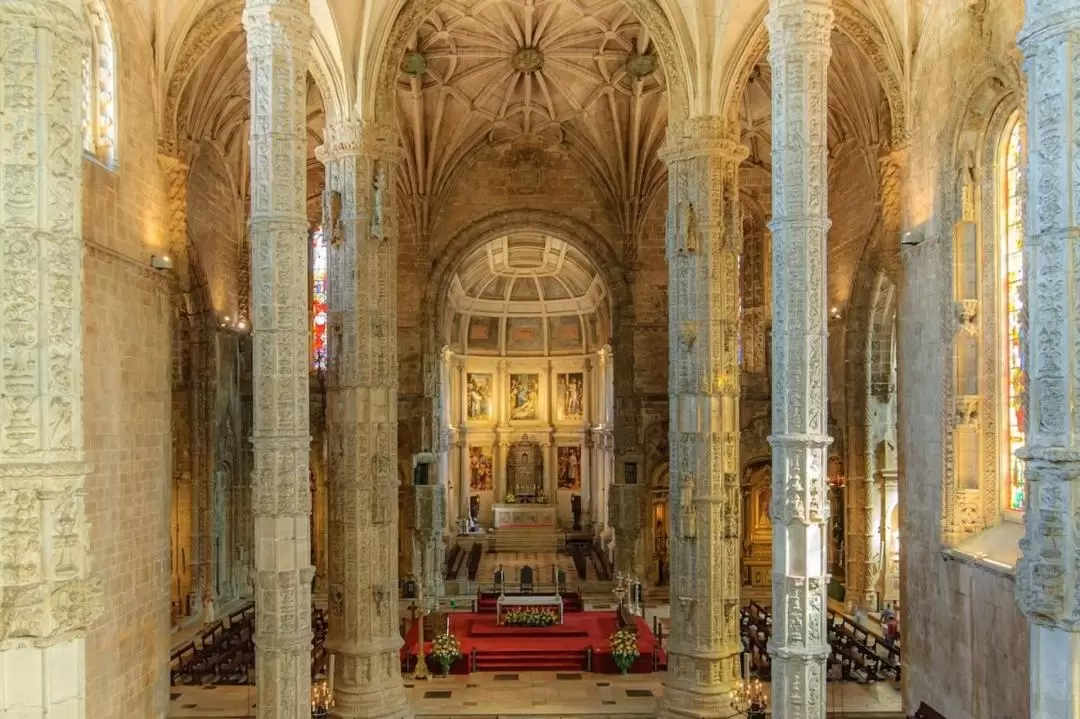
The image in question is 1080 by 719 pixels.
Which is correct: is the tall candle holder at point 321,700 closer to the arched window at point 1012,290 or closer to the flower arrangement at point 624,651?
the flower arrangement at point 624,651

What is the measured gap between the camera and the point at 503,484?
4753cm

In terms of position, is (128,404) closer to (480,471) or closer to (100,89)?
(100,89)

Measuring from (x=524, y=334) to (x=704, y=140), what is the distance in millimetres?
30224

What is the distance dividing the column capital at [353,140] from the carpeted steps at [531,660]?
40.8 feet

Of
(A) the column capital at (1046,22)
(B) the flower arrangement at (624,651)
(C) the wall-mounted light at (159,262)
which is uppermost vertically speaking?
(A) the column capital at (1046,22)

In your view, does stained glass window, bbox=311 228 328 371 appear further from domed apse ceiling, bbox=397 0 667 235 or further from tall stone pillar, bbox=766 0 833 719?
tall stone pillar, bbox=766 0 833 719

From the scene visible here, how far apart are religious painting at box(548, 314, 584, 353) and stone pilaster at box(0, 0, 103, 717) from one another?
4083 centimetres

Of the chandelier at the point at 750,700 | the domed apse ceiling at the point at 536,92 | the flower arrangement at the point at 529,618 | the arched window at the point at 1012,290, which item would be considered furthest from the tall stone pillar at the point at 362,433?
the arched window at the point at 1012,290

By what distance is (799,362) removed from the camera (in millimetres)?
11664

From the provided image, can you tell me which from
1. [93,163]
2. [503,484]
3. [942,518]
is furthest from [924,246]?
[503,484]

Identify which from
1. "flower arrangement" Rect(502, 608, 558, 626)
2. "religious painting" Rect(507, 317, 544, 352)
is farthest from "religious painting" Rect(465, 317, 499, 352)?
"flower arrangement" Rect(502, 608, 558, 626)

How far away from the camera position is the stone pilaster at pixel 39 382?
6.47 metres

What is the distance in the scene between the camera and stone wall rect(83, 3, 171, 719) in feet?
51.9

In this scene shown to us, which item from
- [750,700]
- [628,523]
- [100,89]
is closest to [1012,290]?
[750,700]
